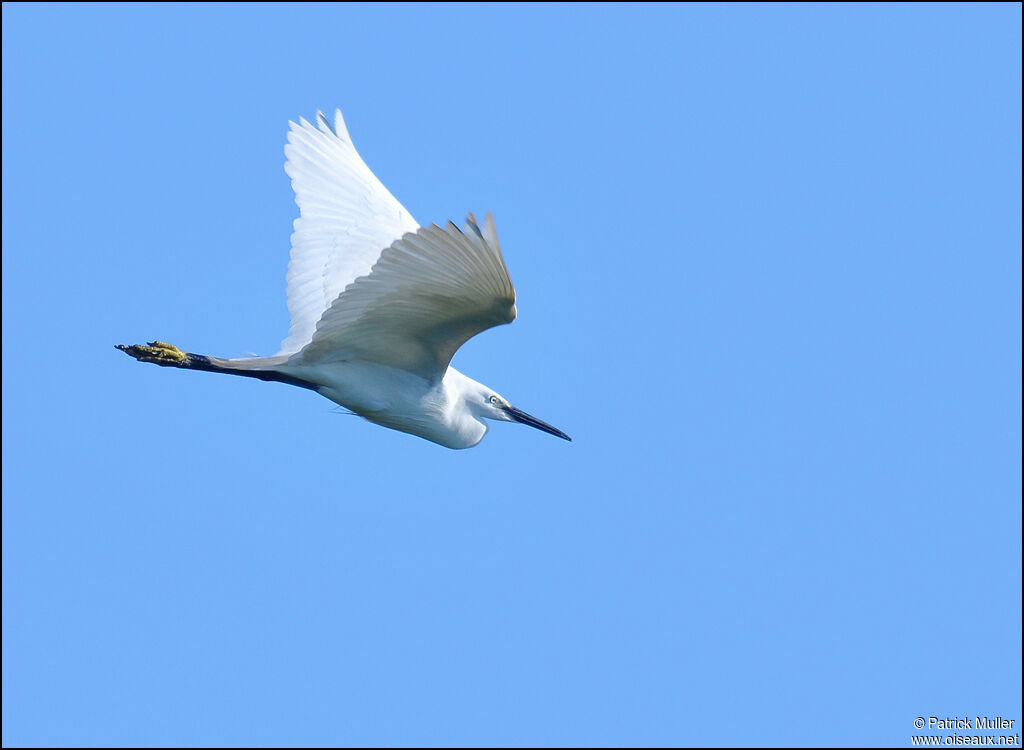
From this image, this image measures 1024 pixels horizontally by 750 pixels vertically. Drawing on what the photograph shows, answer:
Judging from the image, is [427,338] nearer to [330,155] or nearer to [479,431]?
[479,431]

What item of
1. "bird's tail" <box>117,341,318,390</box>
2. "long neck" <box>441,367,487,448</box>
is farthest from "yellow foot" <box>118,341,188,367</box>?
"long neck" <box>441,367,487,448</box>

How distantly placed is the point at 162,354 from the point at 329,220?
1.45 m

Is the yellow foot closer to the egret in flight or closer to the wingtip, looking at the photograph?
the egret in flight

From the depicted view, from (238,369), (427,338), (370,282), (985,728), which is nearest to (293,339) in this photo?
(238,369)

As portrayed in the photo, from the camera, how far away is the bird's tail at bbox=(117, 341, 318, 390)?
22.1ft

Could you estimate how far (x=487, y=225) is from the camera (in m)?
5.11

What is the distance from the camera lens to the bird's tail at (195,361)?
675cm

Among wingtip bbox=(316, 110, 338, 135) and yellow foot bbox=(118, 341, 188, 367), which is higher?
wingtip bbox=(316, 110, 338, 135)

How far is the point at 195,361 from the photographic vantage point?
6770 millimetres

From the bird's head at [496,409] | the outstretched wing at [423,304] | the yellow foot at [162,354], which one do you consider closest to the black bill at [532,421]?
the bird's head at [496,409]

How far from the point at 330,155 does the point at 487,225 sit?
296 centimetres

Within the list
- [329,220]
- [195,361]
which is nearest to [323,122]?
[329,220]

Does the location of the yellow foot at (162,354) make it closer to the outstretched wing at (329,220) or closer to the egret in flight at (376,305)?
the egret in flight at (376,305)

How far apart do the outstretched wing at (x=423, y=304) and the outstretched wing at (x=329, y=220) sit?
774mm
